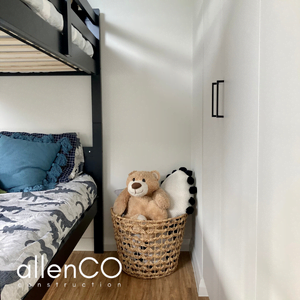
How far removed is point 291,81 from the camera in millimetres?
700

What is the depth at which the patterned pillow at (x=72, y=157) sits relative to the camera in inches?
88.2

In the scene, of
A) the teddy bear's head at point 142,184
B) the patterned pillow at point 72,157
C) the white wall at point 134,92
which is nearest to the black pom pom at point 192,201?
the teddy bear's head at point 142,184

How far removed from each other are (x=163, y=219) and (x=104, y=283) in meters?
0.54

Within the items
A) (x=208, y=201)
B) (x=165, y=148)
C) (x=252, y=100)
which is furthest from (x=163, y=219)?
(x=252, y=100)

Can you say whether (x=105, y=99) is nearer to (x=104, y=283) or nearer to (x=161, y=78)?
(x=161, y=78)

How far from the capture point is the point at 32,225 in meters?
1.29

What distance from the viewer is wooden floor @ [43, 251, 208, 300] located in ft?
6.09

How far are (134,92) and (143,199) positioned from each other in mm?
826

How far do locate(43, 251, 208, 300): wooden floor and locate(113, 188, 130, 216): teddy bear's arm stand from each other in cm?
41

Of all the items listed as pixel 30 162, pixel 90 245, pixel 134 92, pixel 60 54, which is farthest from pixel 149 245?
pixel 60 54

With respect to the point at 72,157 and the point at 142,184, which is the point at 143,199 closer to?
the point at 142,184

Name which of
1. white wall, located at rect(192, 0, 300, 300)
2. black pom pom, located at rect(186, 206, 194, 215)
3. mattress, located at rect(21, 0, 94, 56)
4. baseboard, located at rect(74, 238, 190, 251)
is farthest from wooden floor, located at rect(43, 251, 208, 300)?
mattress, located at rect(21, 0, 94, 56)

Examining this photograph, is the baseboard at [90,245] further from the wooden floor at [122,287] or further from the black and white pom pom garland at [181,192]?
the black and white pom pom garland at [181,192]

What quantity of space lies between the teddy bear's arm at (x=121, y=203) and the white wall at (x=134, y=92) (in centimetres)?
27
